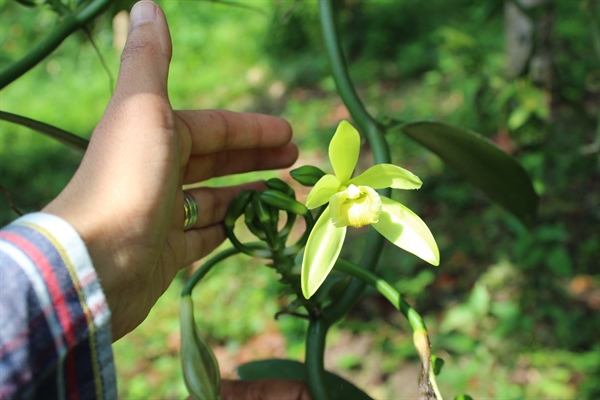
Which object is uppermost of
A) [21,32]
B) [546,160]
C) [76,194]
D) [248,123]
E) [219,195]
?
[21,32]

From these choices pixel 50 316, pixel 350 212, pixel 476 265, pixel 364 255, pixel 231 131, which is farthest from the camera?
pixel 476 265

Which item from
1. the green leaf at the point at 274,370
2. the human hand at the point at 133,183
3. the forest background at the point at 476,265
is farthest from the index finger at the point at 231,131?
the green leaf at the point at 274,370

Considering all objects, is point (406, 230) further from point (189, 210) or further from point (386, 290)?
point (189, 210)

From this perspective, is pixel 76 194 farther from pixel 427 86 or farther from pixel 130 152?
pixel 427 86

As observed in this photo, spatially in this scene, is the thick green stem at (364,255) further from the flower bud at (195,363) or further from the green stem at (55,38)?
the green stem at (55,38)

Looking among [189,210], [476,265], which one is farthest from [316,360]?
[476,265]

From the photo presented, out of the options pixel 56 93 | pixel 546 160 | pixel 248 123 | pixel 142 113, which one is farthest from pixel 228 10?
pixel 142 113
